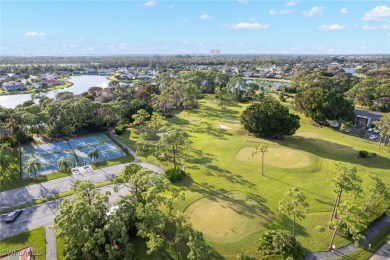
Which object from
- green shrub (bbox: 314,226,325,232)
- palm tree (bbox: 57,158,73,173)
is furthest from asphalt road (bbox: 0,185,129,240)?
green shrub (bbox: 314,226,325,232)

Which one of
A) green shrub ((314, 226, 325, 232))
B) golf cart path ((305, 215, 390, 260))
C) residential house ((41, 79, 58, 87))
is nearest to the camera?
golf cart path ((305, 215, 390, 260))

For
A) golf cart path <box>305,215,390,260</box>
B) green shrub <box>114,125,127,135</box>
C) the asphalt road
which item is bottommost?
golf cart path <box>305,215,390,260</box>

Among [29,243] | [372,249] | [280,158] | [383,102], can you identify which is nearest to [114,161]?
[29,243]

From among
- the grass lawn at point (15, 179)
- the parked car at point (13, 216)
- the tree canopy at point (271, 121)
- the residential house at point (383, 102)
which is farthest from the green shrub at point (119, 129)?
the residential house at point (383, 102)

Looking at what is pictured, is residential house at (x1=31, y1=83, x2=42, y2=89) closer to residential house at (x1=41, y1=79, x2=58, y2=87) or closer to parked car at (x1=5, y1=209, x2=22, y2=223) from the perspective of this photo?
residential house at (x1=41, y1=79, x2=58, y2=87)

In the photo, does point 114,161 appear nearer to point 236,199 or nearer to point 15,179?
point 15,179

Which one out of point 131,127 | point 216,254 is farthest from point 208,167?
point 131,127
